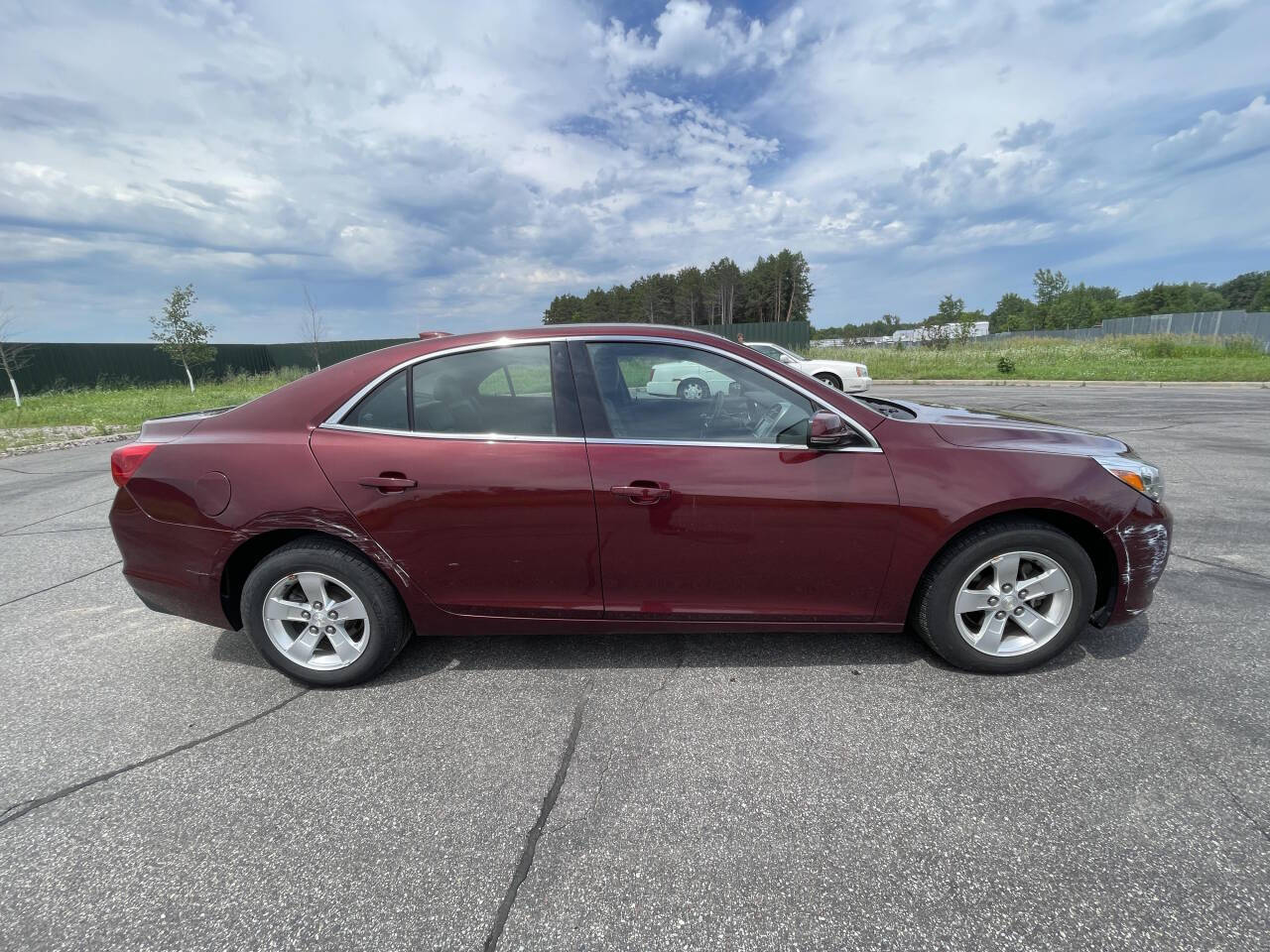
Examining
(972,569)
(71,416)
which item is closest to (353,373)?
(972,569)

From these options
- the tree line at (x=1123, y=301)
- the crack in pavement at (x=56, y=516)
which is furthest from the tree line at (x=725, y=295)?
the crack in pavement at (x=56, y=516)

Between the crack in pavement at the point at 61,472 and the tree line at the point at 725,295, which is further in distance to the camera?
the tree line at the point at 725,295

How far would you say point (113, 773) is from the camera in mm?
2215

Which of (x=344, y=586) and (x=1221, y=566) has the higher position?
(x=344, y=586)

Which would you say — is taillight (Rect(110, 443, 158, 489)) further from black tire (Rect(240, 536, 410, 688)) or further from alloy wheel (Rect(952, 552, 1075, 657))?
alloy wheel (Rect(952, 552, 1075, 657))

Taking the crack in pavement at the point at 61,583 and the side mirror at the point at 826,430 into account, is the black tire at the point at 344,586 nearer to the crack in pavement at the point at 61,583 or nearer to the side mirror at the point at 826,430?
the side mirror at the point at 826,430

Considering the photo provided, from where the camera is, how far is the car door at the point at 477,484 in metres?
2.52

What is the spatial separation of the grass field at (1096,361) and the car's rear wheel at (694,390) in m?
20.1

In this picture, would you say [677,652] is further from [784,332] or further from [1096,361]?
[784,332]

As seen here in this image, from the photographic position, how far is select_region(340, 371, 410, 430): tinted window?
2648 mm

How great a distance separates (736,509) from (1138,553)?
1843mm

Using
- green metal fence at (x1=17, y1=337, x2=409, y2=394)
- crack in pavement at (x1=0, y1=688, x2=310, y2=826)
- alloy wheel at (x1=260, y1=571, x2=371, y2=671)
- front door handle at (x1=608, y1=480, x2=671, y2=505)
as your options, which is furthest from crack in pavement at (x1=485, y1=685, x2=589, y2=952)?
green metal fence at (x1=17, y1=337, x2=409, y2=394)

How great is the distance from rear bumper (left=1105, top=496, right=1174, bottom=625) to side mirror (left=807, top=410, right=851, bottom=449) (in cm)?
131

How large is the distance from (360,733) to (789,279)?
66350mm
